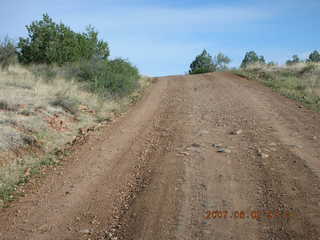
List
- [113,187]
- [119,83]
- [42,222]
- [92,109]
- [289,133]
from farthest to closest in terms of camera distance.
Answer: [119,83] → [92,109] → [289,133] → [113,187] → [42,222]

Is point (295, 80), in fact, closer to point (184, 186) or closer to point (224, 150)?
point (224, 150)

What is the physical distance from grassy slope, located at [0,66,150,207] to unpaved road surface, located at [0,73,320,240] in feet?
2.13

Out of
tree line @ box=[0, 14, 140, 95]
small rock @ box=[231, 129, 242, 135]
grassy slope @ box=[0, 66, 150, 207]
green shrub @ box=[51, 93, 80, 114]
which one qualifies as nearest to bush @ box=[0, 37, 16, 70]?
tree line @ box=[0, 14, 140, 95]

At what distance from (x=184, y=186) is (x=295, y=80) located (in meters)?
11.9

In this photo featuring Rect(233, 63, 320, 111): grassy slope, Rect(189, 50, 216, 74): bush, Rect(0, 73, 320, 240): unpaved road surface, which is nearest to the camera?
Rect(0, 73, 320, 240): unpaved road surface

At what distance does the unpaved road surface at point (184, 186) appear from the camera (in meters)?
3.66

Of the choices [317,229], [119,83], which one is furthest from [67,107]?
[317,229]

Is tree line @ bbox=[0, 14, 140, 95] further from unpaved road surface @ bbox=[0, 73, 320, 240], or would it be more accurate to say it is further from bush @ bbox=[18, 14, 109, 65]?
unpaved road surface @ bbox=[0, 73, 320, 240]

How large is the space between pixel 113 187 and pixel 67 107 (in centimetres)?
522

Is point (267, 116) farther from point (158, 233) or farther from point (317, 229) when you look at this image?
point (158, 233)

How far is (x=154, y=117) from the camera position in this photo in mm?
9445

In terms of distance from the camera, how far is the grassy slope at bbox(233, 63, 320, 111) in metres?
11.0
